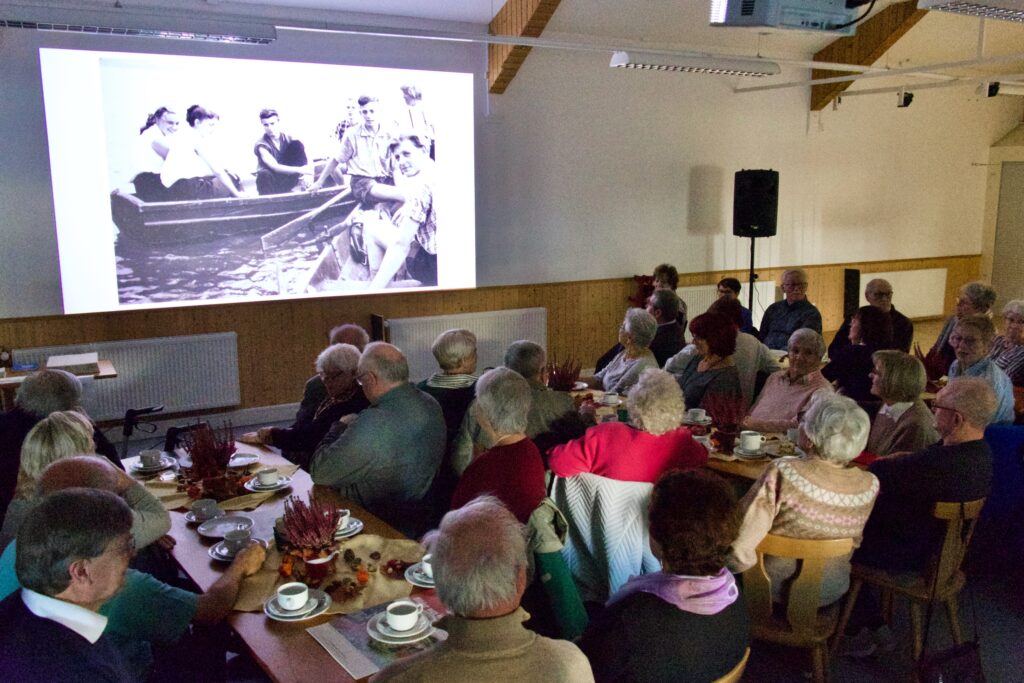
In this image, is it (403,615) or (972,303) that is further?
(972,303)

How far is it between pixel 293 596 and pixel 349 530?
1.59 feet

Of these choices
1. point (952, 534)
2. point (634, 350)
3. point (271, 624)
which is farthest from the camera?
point (634, 350)

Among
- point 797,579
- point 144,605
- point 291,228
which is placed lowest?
point 797,579

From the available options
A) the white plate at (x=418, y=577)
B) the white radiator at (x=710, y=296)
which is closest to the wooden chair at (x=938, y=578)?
the white plate at (x=418, y=577)

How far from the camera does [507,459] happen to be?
9.22 ft

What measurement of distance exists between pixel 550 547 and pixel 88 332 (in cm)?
537

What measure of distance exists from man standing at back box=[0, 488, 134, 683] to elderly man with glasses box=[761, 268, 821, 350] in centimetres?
598

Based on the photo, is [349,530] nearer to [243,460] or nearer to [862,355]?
[243,460]

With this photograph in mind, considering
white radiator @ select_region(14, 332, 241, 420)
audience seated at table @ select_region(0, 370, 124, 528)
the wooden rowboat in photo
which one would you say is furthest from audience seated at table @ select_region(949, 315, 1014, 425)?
white radiator @ select_region(14, 332, 241, 420)

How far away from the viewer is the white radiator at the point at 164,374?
6574mm

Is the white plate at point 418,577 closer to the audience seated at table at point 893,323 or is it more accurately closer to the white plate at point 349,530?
the white plate at point 349,530

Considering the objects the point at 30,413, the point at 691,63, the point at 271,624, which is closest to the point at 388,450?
the point at 271,624

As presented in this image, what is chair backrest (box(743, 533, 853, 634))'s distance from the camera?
263 cm

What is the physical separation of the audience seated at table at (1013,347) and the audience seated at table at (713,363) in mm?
1729
